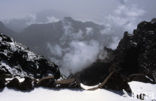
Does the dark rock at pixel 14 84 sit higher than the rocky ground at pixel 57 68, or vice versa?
the rocky ground at pixel 57 68

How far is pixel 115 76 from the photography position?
1163 cm

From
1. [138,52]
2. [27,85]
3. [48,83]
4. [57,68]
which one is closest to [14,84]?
[27,85]

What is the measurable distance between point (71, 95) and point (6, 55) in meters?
16.3

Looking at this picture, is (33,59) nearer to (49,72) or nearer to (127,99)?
(49,72)

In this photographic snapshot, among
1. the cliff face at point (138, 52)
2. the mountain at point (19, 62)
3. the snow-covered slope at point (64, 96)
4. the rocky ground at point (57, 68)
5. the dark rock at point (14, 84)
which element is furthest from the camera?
the cliff face at point (138, 52)

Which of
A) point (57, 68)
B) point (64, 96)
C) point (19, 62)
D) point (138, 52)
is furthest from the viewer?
point (138, 52)

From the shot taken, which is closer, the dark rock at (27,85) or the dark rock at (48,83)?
the dark rock at (27,85)

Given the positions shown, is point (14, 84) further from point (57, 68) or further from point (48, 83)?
point (57, 68)

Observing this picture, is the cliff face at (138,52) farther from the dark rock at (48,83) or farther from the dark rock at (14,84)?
the dark rock at (14,84)

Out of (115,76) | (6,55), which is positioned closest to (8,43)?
(6,55)

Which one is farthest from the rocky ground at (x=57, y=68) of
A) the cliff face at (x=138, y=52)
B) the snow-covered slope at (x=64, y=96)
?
the snow-covered slope at (x=64, y=96)

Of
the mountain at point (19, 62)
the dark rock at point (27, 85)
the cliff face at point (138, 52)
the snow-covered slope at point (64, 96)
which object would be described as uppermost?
the cliff face at point (138, 52)

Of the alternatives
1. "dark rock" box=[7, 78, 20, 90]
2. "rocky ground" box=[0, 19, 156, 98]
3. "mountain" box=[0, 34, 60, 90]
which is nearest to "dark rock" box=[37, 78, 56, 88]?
"rocky ground" box=[0, 19, 156, 98]

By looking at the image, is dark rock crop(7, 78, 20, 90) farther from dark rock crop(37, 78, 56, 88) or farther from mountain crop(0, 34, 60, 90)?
mountain crop(0, 34, 60, 90)
